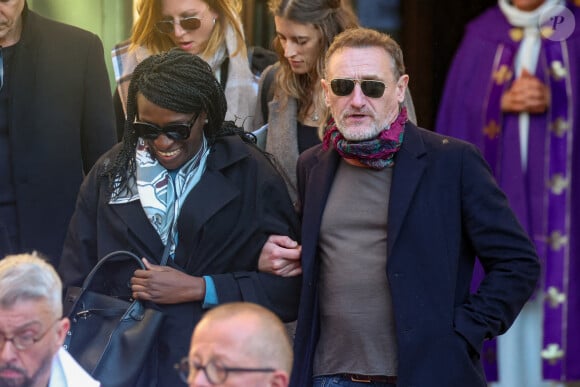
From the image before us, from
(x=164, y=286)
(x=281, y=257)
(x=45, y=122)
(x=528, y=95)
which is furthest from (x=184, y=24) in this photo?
(x=528, y=95)

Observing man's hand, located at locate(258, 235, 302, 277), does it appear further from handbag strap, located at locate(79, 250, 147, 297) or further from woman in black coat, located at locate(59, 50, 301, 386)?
handbag strap, located at locate(79, 250, 147, 297)

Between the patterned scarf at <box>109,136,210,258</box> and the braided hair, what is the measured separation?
6 cm

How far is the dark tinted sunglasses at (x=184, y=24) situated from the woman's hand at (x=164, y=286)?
1413 mm

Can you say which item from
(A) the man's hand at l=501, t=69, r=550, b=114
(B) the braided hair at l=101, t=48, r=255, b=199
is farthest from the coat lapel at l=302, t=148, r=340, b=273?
(A) the man's hand at l=501, t=69, r=550, b=114

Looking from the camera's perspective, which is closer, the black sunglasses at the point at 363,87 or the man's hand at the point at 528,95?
the black sunglasses at the point at 363,87

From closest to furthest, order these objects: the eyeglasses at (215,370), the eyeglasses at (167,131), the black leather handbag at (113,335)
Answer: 1. the eyeglasses at (215,370)
2. the black leather handbag at (113,335)
3. the eyeglasses at (167,131)

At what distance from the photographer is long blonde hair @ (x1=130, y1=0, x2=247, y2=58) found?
617 centimetres

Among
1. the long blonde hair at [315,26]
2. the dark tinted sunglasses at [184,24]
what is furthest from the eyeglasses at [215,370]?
the dark tinted sunglasses at [184,24]

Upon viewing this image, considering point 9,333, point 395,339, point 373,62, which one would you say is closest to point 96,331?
point 9,333

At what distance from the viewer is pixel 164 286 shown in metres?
4.98

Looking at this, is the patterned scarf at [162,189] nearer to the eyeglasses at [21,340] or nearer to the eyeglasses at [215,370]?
the eyeglasses at [21,340]

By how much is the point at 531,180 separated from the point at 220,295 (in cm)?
230

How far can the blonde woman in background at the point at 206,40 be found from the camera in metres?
6.12

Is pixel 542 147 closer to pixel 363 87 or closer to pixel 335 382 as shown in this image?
pixel 363 87
